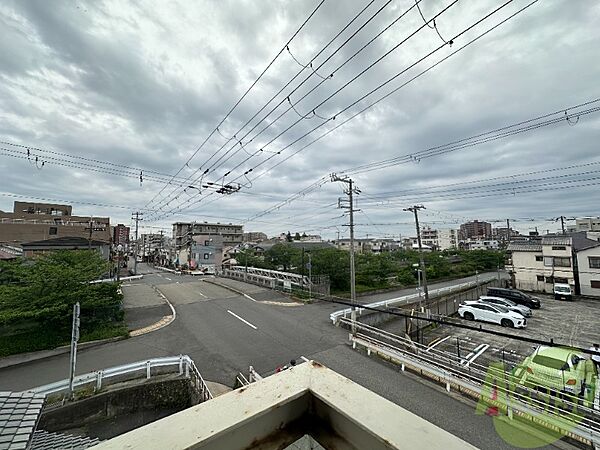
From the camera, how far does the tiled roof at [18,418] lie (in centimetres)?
318

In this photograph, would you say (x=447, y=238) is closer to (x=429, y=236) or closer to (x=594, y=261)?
(x=429, y=236)

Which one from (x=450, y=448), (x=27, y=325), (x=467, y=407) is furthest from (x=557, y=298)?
(x=27, y=325)

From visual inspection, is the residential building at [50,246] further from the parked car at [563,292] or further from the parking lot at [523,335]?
the parked car at [563,292]

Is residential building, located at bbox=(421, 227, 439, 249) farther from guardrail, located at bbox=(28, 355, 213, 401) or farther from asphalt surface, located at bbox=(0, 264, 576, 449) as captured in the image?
guardrail, located at bbox=(28, 355, 213, 401)

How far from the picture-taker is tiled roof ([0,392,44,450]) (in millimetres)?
3179

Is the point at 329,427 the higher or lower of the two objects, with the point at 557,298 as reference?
higher

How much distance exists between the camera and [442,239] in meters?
Answer: 81.3

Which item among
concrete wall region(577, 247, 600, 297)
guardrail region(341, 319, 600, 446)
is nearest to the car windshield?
guardrail region(341, 319, 600, 446)

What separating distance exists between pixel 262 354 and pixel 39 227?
46160mm

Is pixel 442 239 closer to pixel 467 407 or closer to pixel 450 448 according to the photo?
pixel 467 407

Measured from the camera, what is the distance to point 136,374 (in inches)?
318

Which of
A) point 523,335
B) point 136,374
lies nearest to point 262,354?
point 136,374

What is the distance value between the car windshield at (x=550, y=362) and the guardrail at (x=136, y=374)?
985 centimetres

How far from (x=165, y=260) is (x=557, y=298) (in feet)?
227
